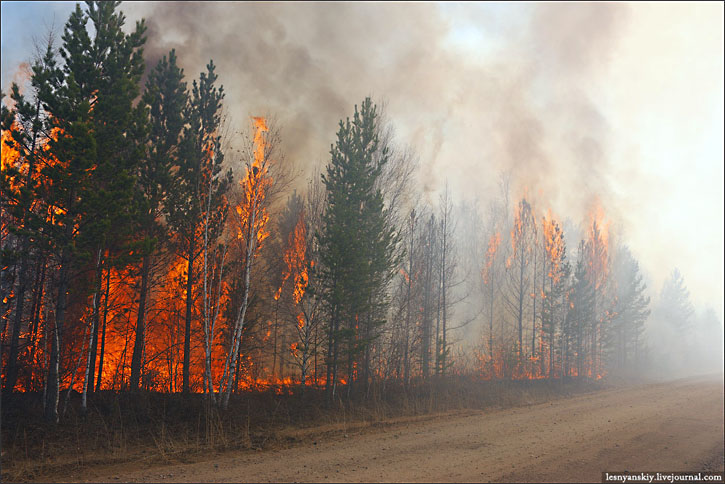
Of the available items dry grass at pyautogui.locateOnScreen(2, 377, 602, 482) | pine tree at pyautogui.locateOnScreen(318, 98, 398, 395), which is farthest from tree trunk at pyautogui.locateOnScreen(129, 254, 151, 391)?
pine tree at pyautogui.locateOnScreen(318, 98, 398, 395)

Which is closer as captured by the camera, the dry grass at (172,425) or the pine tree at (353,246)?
the dry grass at (172,425)

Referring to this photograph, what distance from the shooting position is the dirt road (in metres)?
8.62

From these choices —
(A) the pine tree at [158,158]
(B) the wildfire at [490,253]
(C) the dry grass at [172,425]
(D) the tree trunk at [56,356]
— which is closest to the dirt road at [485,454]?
(C) the dry grass at [172,425]

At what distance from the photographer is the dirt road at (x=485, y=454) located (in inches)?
340

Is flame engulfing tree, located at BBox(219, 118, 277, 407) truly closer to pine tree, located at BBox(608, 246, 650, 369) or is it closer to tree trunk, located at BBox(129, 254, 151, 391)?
tree trunk, located at BBox(129, 254, 151, 391)

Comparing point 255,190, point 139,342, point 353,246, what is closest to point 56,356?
point 139,342

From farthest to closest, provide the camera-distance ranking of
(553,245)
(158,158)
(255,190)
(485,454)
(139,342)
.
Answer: (553,245) < (255,190) < (158,158) < (139,342) < (485,454)

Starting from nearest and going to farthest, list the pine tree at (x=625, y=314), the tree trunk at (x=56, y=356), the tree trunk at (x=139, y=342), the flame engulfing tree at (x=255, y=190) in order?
the tree trunk at (x=56, y=356), the tree trunk at (x=139, y=342), the flame engulfing tree at (x=255, y=190), the pine tree at (x=625, y=314)

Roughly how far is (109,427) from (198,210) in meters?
8.18

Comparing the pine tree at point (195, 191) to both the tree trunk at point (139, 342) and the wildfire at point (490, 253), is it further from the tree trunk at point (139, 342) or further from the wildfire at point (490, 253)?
the wildfire at point (490, 253)

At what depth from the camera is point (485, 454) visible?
1052 centimetres

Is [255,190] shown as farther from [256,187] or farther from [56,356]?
[56,356]

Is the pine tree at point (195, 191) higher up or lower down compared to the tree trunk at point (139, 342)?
higher up

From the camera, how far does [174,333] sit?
22.8 meters
